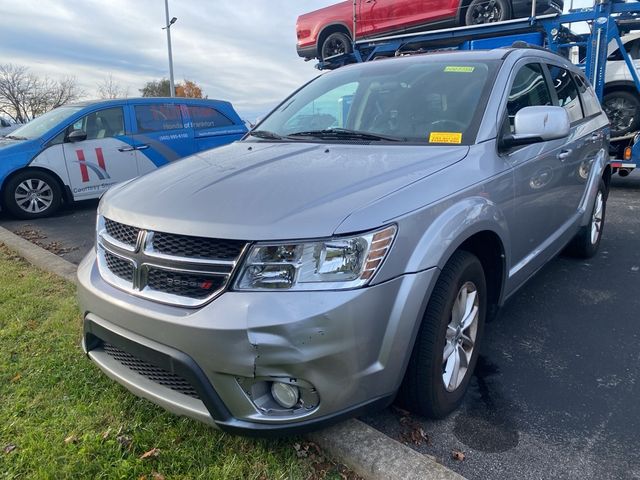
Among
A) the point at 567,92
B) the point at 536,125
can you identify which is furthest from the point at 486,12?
the point at 536,125

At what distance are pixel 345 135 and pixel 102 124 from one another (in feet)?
19.4

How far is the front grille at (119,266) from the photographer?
6.85 feet

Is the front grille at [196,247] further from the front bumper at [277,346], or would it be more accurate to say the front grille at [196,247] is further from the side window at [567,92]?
the side window at [567,92]

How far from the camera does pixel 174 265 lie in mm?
1873

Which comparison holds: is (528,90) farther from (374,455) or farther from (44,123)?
(44,123)

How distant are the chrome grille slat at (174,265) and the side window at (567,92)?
9.87ft

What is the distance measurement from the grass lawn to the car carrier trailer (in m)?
6.13

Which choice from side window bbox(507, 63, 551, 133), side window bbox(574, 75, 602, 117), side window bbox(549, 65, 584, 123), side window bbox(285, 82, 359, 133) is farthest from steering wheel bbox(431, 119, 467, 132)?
side window bbox(574, 75, 602, 117)

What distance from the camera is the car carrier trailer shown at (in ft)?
24.2

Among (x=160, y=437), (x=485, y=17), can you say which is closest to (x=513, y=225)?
(x=160, y=437)

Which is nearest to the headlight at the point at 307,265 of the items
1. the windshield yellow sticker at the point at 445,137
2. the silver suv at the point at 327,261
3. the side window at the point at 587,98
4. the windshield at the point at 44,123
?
the silver suv at the point at 327,261

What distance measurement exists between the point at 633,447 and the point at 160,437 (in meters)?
2.04

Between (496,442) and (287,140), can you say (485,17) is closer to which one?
(287,140)

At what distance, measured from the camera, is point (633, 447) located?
2119 millimetres
